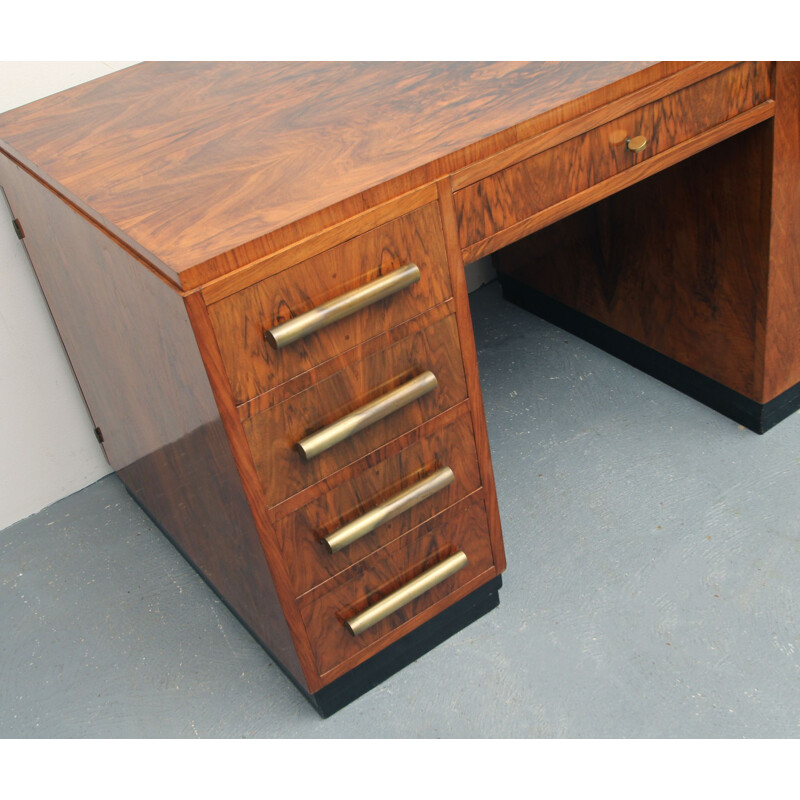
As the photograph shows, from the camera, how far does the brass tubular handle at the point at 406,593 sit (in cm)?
152

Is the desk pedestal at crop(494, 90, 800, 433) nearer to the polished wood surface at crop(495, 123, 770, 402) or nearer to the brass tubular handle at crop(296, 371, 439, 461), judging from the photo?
the polished wood surface at crop(495, 123, 770, 402)

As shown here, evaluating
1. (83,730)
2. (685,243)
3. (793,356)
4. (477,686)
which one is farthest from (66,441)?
(793,356)

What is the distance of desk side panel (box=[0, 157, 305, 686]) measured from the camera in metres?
1.34

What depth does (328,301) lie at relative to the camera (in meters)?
1.27

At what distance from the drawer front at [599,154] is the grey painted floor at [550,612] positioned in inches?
27.1

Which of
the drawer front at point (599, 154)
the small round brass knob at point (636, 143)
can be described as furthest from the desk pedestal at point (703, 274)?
the small round brass knob at point (636, 143)

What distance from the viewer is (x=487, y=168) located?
136 cm

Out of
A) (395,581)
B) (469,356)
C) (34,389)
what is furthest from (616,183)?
(34,389)

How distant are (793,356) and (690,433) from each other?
0.25 m

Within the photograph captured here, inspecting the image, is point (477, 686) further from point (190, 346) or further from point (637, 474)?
point (190, 346)

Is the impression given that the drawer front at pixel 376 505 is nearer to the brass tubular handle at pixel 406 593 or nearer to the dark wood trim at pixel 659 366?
the brass tubular handle at pixel 406 593

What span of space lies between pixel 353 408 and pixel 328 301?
0.18 meters

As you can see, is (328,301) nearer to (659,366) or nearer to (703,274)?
(703,274)

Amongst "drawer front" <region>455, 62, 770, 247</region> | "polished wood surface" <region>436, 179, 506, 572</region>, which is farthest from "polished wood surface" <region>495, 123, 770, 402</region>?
"polished wood surface" <region>436, 179, 506, 572</region>
